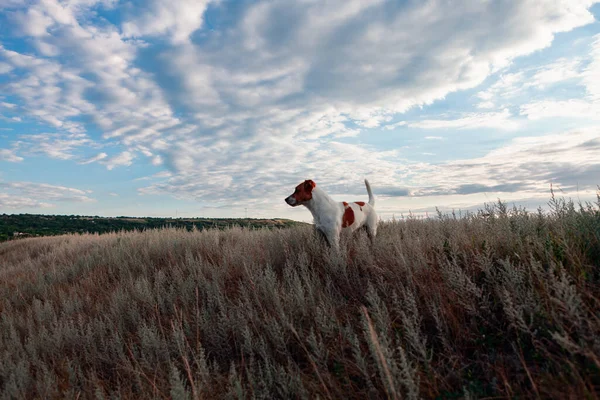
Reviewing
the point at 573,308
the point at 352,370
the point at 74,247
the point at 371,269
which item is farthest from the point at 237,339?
the point at 74,247

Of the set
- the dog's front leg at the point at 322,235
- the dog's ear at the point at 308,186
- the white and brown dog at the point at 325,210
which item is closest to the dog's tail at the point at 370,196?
the white and brown dog at the point at 325,210

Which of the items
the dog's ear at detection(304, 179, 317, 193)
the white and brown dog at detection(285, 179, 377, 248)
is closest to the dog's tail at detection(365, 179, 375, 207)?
the white and brown dog at detection(285, 179, 377, 248)

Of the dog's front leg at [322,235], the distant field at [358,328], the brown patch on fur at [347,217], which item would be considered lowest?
the distant field at [358,328]

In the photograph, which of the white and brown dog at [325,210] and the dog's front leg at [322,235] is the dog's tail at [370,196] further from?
the dog's front leg at [322,235]

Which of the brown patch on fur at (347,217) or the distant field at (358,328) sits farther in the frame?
the brown patch on fur at (347,217)

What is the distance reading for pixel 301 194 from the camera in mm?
5586

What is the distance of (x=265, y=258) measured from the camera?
5.88m

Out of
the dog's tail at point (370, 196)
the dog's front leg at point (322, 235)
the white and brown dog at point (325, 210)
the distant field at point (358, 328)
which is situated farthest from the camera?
the dog's tail at point (370, 196)

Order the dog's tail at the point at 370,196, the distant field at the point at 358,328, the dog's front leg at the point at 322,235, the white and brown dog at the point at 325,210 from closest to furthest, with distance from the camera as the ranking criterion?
the distant field at the point at 358,328 → the white and brown dog at the point at 325,210 → the dog's front leg at the point at 322,235 → the dog's tail at the point at 370,196

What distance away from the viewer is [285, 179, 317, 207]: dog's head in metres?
5.59

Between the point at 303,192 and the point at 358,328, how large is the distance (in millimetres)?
2619

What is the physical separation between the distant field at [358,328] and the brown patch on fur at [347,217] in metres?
0.55

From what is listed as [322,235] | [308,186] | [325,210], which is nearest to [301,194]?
[308,186]

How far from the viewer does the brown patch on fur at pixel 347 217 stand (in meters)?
5.87
